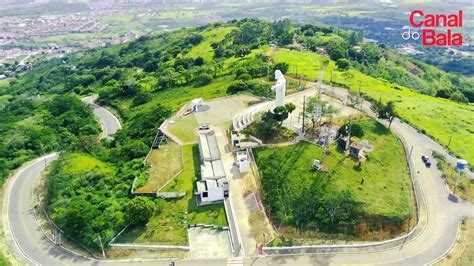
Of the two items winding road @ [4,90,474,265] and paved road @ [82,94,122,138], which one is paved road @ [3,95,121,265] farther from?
paved road @ [82,94,122,138]

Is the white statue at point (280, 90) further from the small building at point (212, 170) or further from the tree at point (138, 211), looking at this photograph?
the tree at point (138, 211)

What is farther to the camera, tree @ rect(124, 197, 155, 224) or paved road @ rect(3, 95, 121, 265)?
tree @ rect(124, 197, 155, 224)

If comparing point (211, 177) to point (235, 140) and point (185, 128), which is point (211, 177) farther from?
point (185, 128)

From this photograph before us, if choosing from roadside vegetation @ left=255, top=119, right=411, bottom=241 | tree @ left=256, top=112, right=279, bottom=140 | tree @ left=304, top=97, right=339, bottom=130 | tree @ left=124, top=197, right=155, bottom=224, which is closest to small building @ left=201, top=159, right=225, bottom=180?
roadside vegetation @ left=255, top=119, right=411, bottom=241

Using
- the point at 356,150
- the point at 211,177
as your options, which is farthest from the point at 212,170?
the point at 356,150

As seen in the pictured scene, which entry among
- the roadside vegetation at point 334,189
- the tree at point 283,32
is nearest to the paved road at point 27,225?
the roadside vegetation at point 334,189

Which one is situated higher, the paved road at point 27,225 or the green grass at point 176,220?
the green grass at point 176,220
